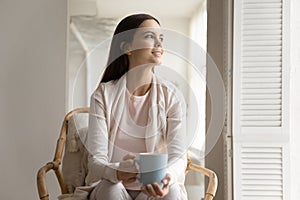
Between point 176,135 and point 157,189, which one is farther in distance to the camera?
point 176,135

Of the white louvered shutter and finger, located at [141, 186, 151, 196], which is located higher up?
the white louvered shutter

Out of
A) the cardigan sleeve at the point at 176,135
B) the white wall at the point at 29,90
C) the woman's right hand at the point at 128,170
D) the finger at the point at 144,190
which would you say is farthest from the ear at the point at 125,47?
the white wall at the point at 29,90

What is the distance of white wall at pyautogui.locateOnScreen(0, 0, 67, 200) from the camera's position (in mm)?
3000

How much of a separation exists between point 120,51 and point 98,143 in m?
0.43

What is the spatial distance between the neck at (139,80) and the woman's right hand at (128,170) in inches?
14.0

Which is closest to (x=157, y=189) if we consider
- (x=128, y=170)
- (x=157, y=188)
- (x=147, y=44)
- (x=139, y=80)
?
(x=157, y=188)

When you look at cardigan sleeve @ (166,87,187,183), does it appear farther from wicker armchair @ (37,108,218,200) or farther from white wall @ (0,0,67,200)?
white wall @ (0,0,67,200)

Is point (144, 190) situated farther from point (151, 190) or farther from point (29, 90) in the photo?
point (29, 90)

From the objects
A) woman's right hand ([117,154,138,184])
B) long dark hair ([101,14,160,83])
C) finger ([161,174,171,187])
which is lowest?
finger ([161,174,171,187])

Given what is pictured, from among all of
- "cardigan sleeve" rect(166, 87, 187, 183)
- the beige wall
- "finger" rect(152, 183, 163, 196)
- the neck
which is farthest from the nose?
the beige wall

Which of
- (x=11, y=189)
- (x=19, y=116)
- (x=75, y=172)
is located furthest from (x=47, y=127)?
(x=75, y=172)

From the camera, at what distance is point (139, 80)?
2186mm

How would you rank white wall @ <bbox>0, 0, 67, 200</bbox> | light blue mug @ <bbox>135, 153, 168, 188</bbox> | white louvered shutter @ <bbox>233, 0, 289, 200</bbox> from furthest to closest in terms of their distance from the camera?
white wall @ <bbox>0, 0, 67, 200</bbox>
white louvered shutter @ <bbox>233, 0, 289, 200</bbox>
light blue mug @ <bbox>135, 153, 168, 188</bbox>
